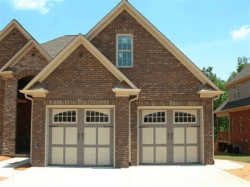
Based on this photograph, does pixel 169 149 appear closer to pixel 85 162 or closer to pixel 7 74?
pixel 85 162

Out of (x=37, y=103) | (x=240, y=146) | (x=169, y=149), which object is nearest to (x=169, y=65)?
(x=169, y=149)

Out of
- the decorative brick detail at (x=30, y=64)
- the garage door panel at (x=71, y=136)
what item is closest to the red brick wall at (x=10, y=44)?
the decorative brick detail at (x=30, y=64)

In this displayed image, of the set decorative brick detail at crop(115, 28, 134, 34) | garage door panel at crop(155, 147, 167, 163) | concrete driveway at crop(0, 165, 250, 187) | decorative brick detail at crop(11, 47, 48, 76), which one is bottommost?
concrete driveway at crop(0, 165, 250, 187)

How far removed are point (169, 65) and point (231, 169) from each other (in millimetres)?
5498

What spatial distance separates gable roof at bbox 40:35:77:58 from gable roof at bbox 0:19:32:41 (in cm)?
182

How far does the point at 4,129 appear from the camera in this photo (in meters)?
17.5

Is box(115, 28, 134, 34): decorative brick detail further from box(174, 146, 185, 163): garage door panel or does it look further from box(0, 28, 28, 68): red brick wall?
box(0, 28, 28, 68): red brick wall

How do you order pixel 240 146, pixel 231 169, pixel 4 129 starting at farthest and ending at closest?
pixel 240 146
pixel 4 129
pixel 231 169

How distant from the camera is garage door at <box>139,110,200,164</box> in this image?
47.2 ft

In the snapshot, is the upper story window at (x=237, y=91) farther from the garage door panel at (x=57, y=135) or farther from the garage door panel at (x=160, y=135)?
the garage door panel at (x=57, y=135)

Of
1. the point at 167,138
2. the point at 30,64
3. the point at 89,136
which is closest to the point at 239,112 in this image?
the point at 167,138

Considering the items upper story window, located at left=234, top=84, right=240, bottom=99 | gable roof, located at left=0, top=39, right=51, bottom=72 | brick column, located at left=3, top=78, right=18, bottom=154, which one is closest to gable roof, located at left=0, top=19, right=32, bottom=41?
gable roof, located at left=0, top=39, right=51, bottom=72

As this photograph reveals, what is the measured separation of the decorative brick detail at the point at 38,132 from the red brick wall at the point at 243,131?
56.2 feet

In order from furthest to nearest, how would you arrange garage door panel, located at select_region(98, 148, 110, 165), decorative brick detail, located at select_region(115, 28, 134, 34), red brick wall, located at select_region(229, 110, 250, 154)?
1. red brick wall, located at select_region(229, 110, 250, 154)
2. decorative brick detail, located at select_region(115, 28, 134, 34)
3. garage door panel, located at select_region(98, 148, 110, 165)
